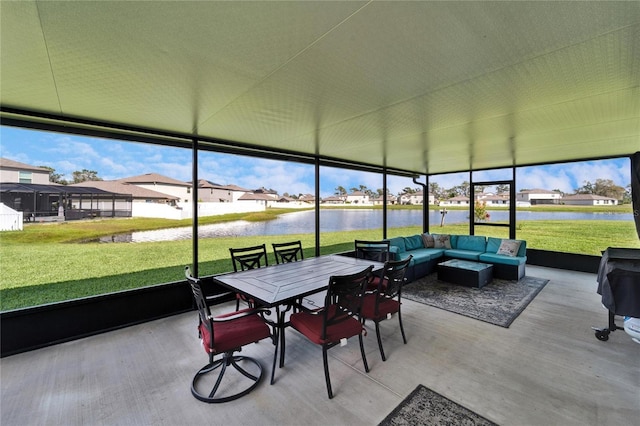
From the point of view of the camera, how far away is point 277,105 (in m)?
2.48

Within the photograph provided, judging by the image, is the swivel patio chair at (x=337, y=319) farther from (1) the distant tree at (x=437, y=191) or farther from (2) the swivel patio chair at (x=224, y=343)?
(1) the distant tree at (x=437, y=191)

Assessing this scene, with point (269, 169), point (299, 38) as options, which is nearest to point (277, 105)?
point (299, 38)

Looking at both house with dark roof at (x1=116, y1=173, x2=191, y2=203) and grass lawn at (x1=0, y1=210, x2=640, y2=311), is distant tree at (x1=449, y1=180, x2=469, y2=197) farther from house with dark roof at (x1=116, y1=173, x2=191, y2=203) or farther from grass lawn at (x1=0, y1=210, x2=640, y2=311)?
house with dark roof at (x1=116, y1=173, x2=191, y2=203)

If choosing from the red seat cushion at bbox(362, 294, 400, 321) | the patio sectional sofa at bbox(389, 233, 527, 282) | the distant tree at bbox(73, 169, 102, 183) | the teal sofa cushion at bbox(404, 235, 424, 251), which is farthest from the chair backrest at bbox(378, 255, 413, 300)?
the distant tree at bbox(73, 169, 102, 183)

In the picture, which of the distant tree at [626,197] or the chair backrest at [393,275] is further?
the distant tree at [626,197]

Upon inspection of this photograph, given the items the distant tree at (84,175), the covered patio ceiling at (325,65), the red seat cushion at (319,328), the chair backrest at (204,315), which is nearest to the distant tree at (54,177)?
the distant tree at (84,175)

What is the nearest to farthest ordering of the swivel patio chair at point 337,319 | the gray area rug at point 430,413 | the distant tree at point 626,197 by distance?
→ the gray area rug at point 430,413 → the swivel patio chair at point 337,319 → the distant tree at point 626,197

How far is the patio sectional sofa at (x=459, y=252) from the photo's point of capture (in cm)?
502

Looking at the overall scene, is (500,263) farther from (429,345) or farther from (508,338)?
(429,345)

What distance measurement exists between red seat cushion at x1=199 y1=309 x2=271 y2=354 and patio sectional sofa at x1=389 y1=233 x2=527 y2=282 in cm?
348

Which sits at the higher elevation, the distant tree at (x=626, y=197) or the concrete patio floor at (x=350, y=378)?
the distant tree at (x=626, y=197)

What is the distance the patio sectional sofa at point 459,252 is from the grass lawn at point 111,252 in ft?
4.15

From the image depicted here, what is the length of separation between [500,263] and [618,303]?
9.68 feet

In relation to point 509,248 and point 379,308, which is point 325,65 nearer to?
point 379,308
